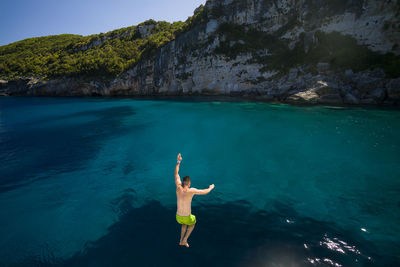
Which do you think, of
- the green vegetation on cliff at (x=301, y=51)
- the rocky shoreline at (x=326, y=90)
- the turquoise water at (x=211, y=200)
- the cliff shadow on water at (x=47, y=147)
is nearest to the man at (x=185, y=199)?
the turquoise water at (x=211, y=200)

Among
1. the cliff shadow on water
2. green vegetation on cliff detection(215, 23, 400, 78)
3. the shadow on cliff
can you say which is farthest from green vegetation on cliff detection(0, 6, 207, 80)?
the shadow on cliff

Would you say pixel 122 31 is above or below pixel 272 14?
above

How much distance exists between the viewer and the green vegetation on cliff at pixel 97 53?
158ft

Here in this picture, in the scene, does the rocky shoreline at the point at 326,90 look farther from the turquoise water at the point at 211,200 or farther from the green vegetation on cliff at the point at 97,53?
the green vegetation on cliff at the point at 97,53

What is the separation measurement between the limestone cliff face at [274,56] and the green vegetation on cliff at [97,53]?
302cm

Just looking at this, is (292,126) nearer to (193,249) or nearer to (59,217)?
(193,249)

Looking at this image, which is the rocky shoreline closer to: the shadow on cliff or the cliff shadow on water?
the cliff shadow on water

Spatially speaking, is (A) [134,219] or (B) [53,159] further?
(B) [53,159]

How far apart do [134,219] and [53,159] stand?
801cm

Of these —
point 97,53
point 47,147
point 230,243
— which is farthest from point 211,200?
point 97,53

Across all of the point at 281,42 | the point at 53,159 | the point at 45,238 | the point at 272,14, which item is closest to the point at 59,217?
the point at 45,238

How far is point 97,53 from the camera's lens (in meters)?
55.2

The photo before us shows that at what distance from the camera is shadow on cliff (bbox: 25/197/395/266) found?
13.8 ft

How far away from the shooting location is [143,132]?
50.9ft
